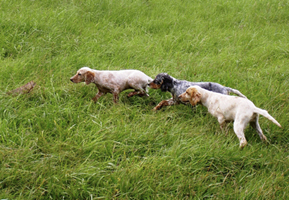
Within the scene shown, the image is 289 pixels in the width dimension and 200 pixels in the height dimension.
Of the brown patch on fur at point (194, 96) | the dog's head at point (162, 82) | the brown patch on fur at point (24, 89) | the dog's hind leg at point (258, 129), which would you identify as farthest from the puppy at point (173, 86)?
the brown patch on fur at point (24, 89)

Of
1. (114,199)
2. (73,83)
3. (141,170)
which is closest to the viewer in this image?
(114,199)

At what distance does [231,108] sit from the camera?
4094mm

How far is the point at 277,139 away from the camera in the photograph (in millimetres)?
4258

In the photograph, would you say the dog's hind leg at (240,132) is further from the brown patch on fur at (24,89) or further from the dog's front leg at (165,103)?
the brown patch on fur at (24,89)

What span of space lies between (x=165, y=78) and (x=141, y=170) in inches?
69.9

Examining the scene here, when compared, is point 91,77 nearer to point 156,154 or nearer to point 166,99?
point 166,99

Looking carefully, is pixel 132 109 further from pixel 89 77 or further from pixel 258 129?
pixel 258 129

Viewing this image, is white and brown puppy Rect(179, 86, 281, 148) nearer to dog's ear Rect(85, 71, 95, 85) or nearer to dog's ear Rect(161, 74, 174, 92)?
dog's ear Rect(161, 74, 174, 92)

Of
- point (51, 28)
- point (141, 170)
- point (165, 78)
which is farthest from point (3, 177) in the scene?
point (51, 28)

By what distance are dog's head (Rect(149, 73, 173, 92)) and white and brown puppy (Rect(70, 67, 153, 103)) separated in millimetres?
170

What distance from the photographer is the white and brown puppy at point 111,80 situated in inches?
185

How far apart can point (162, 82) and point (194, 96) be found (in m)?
0.61

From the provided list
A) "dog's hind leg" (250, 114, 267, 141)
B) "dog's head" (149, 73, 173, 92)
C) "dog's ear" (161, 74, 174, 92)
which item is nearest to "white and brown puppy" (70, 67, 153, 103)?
"dog's head" (149, 73, 173, 92)

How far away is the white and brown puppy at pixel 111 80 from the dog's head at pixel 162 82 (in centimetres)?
17
